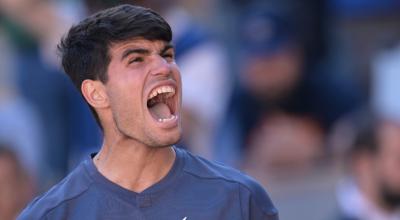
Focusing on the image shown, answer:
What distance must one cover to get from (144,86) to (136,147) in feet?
0.77

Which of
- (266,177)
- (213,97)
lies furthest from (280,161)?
(213,97)

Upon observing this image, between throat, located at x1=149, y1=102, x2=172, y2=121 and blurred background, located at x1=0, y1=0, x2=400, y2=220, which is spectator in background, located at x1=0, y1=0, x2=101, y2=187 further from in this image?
throat, located at x1=149, y1=102, x2=172, y2=121

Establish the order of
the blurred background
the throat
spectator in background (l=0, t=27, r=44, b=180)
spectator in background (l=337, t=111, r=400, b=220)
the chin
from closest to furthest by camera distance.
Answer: the chin, the throat, spectator in background (l=337, t=111, r=400, b=220), the blurred background, spectator in background (l=0, t=27, r=44, b=180)

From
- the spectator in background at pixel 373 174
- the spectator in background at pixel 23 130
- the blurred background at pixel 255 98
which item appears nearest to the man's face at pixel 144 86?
the spectator in background at pixel 373 174

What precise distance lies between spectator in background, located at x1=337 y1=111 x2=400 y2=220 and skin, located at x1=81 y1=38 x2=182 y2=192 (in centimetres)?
273

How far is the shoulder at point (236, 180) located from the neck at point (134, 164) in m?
0.08

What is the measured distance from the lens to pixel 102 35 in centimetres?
413

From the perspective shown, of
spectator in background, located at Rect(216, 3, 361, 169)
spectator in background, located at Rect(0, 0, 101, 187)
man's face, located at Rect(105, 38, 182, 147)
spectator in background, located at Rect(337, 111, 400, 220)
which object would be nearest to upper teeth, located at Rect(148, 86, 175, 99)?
man's face, located at Rect(105, 38, 182, 147)

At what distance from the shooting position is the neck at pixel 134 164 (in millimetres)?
4180

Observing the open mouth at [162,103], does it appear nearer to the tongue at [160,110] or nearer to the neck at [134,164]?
the tongue at [160,110]

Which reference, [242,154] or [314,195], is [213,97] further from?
[314,195]

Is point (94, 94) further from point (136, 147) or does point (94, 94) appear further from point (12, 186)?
point (12, 186)

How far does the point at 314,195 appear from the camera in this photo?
777 cm

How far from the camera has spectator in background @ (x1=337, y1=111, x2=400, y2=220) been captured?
22.1ft
